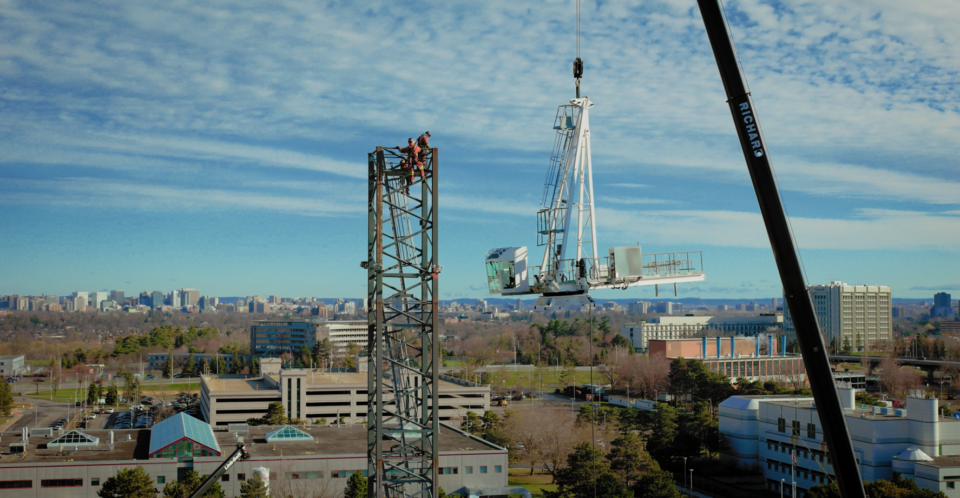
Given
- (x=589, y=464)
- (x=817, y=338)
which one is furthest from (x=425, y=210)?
(x=589, y=464)

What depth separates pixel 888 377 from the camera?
69875 millimetres

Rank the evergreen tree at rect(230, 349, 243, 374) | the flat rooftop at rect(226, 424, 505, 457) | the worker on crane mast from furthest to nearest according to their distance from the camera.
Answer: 1. the evergreen tree at rect(230, 349, 243, 374)
2. the flat rooftop at rect(226, 424, 505, 457)
3. the worker on crane mast

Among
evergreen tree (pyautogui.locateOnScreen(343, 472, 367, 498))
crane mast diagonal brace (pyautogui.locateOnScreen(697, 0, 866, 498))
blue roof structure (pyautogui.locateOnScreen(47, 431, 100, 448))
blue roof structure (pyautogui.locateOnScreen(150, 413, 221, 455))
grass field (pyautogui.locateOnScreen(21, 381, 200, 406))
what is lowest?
grass field (pyautogui.locateOnScreen(21, 381, 200, 406))

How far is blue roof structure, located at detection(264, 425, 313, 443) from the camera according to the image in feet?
106

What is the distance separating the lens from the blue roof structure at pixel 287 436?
1275 inches

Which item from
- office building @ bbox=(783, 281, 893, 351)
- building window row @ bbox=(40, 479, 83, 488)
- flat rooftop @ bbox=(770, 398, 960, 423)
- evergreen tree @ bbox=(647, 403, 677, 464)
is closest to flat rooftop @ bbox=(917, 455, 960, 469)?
flat rooftop @ bbox=(770, 398, 960, 423)

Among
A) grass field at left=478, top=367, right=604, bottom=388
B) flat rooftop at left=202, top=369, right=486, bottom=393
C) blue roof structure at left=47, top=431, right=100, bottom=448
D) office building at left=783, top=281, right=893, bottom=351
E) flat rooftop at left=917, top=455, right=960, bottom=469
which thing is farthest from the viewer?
office building at left=783, top=281, right=893, bottom=351

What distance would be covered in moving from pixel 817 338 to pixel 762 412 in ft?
104

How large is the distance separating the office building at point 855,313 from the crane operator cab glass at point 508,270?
112 metres

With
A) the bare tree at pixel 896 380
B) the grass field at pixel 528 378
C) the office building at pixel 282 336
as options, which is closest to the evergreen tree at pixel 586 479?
the grass field at pixel 528 378

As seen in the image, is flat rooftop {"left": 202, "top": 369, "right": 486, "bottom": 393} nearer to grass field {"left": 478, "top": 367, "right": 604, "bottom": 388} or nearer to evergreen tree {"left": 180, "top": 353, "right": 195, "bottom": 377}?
grass field {"left": 478, "top": 367, "right": 604, "bottom": 388}

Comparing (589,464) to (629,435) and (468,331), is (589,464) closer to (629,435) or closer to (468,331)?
(629,435)

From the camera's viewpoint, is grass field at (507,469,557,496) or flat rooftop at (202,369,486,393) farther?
flat rooftop at (202,369,486,393)

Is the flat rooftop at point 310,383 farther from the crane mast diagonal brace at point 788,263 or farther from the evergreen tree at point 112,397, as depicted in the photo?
the crane mast diagonal brace at point 788,263
